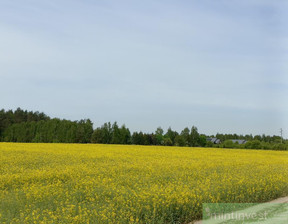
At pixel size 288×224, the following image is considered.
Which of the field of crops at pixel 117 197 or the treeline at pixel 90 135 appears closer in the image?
the field of crops at pixel 117 197

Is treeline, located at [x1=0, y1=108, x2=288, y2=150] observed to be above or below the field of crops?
above

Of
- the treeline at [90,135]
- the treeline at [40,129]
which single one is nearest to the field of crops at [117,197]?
the treeline at [90,135]

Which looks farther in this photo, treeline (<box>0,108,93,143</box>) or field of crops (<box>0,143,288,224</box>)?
treeline (<box>0,108,93,143</box>)

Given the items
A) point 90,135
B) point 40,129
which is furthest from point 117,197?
point 40,129

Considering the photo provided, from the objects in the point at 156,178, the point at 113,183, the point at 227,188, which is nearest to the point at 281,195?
the point at 227,188

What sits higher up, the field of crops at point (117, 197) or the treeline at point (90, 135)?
the treeline at point (90, 135)

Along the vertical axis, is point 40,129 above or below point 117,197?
above

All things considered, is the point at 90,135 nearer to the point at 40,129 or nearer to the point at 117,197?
the point at 40,129

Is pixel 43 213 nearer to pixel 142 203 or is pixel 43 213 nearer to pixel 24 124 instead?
pixel 142 203

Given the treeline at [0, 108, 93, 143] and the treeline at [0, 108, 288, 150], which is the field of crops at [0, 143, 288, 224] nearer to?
the treeline at [0, 108, 288, 150]

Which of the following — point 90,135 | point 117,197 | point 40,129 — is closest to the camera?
point 117,197

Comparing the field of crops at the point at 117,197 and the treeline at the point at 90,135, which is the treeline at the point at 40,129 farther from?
the field of crops at the point at 117,197

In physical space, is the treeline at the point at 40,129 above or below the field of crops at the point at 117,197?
above

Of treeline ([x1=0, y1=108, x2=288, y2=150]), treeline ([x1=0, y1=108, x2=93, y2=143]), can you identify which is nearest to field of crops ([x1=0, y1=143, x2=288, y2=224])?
treeline ([x1=0, y1=108, x2=288, y2=150])
